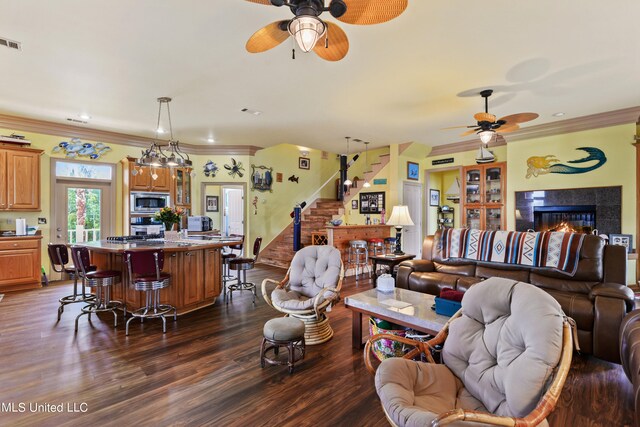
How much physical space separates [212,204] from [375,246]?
13.6 ft

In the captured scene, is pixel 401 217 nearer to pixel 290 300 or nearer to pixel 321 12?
pixel 290 300

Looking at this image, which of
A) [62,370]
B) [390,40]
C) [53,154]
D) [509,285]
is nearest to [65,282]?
[53,154]

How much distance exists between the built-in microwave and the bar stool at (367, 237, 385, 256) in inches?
179

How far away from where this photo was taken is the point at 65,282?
232 inches

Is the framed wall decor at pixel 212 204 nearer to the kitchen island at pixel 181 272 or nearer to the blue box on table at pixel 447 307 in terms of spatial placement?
the kitchen island at pixel 181 272

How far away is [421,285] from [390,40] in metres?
2.90

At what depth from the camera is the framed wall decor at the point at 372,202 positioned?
7754 millimetres

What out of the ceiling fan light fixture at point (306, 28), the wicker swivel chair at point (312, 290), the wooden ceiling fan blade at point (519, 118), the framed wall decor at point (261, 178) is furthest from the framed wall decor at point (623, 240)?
the framed wall decor at point (261, 178)

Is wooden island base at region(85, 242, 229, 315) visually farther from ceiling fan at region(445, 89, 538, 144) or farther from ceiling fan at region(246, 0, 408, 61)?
ceiling fan at region(445, 89, 538, 144)

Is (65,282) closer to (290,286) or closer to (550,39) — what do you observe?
(290,286)

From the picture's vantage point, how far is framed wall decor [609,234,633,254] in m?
4.96

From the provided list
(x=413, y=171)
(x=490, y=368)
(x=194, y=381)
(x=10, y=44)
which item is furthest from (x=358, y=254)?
(x=10, y=44)

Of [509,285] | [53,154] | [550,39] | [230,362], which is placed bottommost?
[230,362]

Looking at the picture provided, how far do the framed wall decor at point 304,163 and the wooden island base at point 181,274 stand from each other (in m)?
5.42
